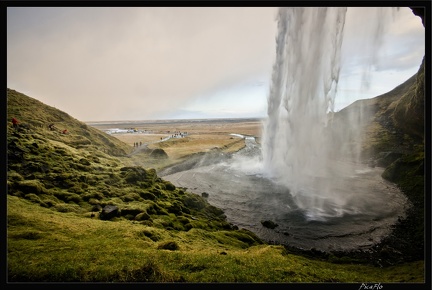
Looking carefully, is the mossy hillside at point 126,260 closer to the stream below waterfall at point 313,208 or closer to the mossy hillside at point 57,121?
the stream below waterfall at point 313,208

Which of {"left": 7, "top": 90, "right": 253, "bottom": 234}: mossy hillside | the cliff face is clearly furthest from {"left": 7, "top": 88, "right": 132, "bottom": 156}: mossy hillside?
the cliff face

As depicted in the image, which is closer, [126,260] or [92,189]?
[126,260]

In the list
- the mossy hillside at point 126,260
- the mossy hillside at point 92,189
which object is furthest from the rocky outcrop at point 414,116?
the mossy hillside at point 92,189

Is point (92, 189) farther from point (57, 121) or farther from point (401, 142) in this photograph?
point (401, 142)

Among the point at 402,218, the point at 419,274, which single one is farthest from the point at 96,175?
the point at 402,218

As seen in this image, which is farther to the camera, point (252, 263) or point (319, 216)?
point (319, 216)

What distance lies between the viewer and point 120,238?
1830 centimetres

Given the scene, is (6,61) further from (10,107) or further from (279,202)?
(10,107)

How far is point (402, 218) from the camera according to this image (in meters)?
30.9

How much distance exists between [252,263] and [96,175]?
3022 centimetres

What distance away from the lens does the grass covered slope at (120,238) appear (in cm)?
1399

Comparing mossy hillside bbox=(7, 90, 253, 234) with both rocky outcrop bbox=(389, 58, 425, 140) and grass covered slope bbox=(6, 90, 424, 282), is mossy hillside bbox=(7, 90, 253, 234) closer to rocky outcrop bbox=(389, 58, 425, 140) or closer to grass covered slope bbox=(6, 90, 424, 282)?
grass covered slope bbox=(6, 90, 424, 282)

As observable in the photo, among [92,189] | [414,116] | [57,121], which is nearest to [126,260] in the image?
[92,189]

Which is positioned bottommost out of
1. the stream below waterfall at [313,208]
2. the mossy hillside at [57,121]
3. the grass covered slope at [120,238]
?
the stream below waterfall at [313,208]
